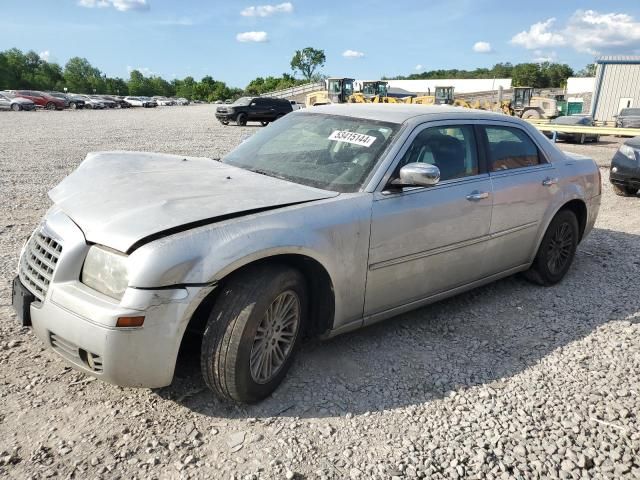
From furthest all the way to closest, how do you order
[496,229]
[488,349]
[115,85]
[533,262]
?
[115,85] → [533,262] → [496,229] → [488,349]

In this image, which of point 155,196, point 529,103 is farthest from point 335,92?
point 155,196

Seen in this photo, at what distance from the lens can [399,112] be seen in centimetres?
380

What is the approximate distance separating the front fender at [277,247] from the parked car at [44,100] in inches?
1892

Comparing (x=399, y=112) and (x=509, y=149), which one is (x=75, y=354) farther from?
(x=509, y=149)

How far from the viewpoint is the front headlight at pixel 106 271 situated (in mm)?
2426

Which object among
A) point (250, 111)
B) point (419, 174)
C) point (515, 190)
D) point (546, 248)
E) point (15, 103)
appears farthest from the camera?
point (15, 103)

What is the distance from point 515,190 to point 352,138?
1.48 metres

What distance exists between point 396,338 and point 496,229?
117 centimetres

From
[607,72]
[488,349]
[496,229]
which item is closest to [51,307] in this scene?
[488,349]

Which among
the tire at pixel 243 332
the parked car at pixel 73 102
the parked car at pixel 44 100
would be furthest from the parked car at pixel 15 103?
the tire at pixel 243 332

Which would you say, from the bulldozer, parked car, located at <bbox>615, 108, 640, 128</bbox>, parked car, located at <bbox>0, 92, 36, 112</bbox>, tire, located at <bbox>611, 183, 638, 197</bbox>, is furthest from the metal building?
parked car, located at <bbox>0, 92, 36, 112</bbox>

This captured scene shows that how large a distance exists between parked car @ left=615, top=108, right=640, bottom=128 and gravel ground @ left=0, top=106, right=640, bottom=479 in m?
20.4

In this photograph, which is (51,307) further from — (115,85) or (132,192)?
(115,85)

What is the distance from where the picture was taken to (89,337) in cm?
241
